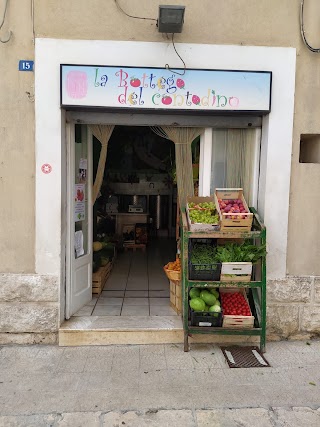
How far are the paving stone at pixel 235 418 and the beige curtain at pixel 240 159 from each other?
8.00ft

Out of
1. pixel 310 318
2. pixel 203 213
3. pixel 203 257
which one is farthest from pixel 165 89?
pixel 310 318

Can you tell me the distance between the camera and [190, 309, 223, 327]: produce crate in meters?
3.98

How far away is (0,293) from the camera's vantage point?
416 centimetres

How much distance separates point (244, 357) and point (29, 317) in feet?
8.27

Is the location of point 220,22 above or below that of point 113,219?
above

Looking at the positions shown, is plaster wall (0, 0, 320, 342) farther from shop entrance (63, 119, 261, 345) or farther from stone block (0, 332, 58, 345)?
shop entrance (63, 119, 261, 345)

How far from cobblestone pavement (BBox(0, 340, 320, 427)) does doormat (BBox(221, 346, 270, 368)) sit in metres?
0.08

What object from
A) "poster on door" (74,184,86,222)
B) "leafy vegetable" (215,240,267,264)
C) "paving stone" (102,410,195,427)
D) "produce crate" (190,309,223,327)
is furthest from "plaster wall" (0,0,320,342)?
"paving stone" (102,410,195,427)

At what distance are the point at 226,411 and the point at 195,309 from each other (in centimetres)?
114

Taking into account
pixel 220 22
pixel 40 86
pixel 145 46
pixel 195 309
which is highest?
pixel 220 22

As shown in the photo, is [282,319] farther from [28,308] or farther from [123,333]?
[28,308]

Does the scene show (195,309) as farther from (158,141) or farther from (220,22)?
(158,141)

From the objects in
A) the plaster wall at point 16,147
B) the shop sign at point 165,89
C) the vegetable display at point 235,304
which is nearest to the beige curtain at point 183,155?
the shop sign at point 165,89

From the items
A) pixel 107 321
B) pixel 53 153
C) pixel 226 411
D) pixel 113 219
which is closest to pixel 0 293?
pixel 107 321
